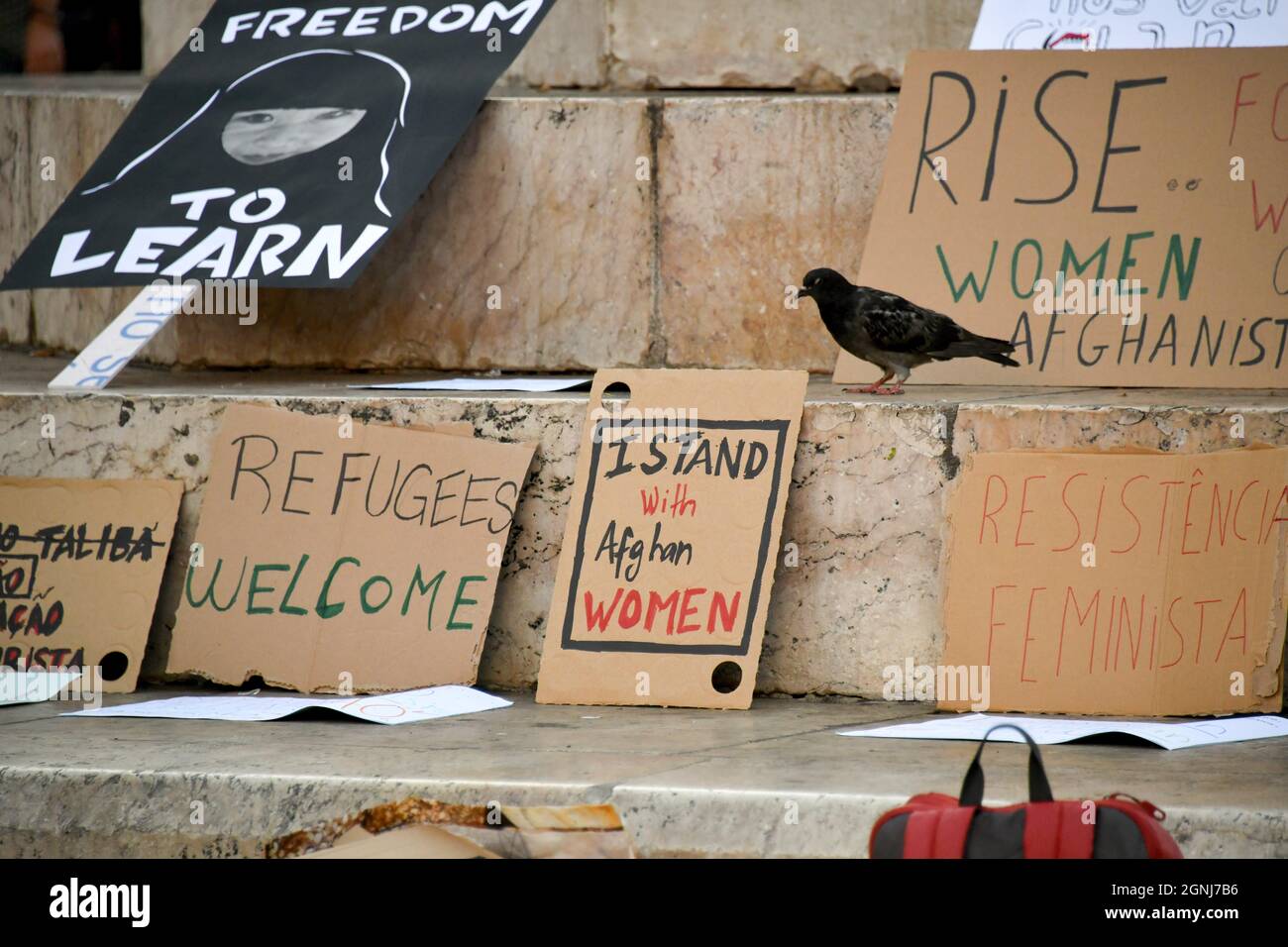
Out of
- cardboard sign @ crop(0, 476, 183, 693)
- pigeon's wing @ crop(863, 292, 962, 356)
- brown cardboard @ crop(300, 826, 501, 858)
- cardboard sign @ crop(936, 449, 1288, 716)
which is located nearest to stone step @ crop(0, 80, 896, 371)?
pigeon's wing @ crop(863, 292, 962, 356)

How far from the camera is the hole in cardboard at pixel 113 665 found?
4.10 meters

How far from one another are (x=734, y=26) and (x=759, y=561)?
2119 mm

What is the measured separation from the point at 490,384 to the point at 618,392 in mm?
508

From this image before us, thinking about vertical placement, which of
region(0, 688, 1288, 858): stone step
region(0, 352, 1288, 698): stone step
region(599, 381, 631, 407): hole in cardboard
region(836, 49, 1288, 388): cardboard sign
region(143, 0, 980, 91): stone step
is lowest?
region(0, 688, 1288, 858): stone step

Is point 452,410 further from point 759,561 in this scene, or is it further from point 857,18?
point 857,18

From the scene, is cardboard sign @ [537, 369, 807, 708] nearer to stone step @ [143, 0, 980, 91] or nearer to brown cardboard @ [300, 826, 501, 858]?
brown cardboard @ [300, 826, 501, 858]

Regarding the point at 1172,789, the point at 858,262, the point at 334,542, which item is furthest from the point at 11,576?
the point at 1172,789

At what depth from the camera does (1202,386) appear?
168 inches

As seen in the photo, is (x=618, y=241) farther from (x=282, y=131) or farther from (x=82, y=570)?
(x=82, y=570)

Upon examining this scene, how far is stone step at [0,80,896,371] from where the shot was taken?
16.0ft

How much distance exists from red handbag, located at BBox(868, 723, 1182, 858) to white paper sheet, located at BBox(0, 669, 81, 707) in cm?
231

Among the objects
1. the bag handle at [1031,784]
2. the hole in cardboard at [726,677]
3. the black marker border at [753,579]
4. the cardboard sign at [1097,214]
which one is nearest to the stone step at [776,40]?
the cardboard sign at [1097,214]

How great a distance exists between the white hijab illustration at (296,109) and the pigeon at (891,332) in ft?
4.45

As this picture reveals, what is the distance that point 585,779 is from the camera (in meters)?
3.13
